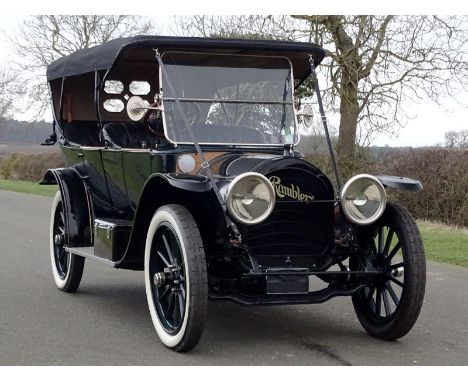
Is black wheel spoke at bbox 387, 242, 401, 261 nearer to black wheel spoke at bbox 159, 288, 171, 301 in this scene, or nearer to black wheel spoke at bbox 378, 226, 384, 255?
black wheel spoke at bbox 378, 226, 384, 255

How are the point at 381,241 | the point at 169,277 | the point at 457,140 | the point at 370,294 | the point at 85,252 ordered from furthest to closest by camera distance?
1. the point at 457,140
2. the point at 85,252
3. the point at 370,294
4. the point at 381,241
5. the point at 169,277

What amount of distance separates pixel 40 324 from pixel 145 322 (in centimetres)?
80

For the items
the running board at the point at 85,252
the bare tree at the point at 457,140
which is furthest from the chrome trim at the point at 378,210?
the bare tree at the point at 457,140

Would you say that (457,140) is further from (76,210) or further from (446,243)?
(76,210)

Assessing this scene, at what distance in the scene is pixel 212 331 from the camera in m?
5.88

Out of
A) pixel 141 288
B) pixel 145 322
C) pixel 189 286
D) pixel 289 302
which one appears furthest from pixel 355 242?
pixel 141 288

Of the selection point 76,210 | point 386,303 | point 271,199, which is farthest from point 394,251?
point 76,210

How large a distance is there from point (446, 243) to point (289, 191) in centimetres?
675

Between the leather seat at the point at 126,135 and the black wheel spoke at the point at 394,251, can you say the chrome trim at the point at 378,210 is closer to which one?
the black wheel spoke at the point at 394,251

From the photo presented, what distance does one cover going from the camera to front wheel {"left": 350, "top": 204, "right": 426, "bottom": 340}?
537 cm

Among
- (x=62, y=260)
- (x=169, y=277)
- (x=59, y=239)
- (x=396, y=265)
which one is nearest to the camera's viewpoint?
(x=169, y=277)

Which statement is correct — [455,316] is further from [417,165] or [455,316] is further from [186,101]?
[417,165]

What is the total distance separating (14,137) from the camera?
46844 millimetres

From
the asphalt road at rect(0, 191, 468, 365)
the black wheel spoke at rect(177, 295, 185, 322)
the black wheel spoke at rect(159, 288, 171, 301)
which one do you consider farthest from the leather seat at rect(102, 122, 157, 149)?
the black wheel spoke at rect(177, 295, 185, 322)
